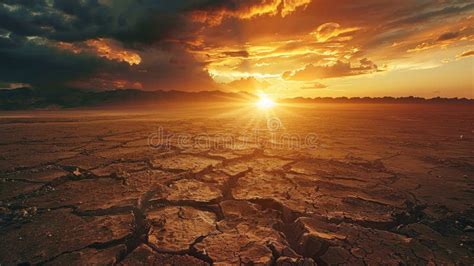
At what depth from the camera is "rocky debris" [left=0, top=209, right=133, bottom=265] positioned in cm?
155

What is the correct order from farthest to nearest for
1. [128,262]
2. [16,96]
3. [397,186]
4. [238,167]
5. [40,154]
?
[16,96], [40,154], [238,167], [397,186], [128,262]

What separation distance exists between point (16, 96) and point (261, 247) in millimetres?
108511

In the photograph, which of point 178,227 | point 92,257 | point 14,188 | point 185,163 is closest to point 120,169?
point 185,163

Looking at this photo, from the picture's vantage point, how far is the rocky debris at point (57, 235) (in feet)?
5.09

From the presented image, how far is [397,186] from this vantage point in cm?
276

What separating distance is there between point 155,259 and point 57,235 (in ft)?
2.48

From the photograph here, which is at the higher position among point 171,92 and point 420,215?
point 171,92

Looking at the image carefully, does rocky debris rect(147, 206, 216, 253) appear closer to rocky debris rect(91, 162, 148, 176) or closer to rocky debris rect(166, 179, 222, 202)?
rocky debris rect(166, 179, 222, 202)

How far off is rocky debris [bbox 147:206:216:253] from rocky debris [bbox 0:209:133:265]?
192 millimetres

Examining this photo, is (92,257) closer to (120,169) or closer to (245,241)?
(245,241)

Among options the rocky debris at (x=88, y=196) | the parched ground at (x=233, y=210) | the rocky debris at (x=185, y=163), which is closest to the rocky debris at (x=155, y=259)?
the parched ground at (x=233, y=210)

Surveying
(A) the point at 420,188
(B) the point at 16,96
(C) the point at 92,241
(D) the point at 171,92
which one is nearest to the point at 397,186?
(A) the point at 420,188

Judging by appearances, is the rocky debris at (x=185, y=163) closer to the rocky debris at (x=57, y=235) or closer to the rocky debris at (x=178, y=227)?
the rocky debris at (x=178, y=227)

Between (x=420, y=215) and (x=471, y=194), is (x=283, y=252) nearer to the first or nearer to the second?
(x=420, y=215)
